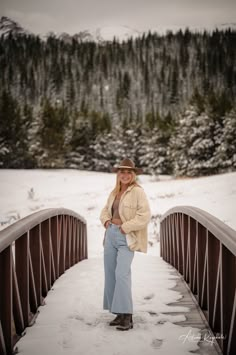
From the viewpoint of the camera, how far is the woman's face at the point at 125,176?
4324 millimetres

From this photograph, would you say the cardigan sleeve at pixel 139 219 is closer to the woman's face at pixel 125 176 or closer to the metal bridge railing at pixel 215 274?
the woman's face at pixel 125 176

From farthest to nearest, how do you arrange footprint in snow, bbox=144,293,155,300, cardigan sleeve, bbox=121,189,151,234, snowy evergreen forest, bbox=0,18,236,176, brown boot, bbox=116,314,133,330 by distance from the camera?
snowy evergreen forest, bbox=0,18,236,176, footprint in snow, bbox=144,293,155,300, cardigan sleeve, bbox=121,189,151,234, brown boot, bbox=116,314,133,330

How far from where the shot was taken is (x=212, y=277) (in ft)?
13.7

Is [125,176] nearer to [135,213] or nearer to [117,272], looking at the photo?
[135,213]

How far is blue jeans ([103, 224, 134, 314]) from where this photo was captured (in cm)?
407

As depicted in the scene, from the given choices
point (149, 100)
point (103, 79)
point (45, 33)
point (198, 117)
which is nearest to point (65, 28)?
point (45, 33)

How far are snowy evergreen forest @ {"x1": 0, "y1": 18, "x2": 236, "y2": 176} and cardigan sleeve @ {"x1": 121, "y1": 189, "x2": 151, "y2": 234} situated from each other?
29.6 m

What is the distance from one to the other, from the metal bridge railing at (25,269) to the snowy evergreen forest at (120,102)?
2800 cm

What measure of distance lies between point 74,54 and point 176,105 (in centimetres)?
3457

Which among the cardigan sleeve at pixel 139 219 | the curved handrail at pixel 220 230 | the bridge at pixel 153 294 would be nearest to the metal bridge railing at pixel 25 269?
the bridge at pixel 153 294

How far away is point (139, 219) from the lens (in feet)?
13.5

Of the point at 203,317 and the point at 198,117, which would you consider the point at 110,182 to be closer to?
the point at 198,117

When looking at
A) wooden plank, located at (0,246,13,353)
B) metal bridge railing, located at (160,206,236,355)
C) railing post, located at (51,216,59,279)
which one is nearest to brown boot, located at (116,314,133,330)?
metal bridge railing, located at (160,206,236,355)

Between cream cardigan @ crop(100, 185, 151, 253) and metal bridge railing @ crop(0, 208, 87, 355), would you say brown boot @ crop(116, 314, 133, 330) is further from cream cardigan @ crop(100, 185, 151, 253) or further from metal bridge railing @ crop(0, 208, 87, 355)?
metal bridge railing @ crop(0, 208, 87, 355)
